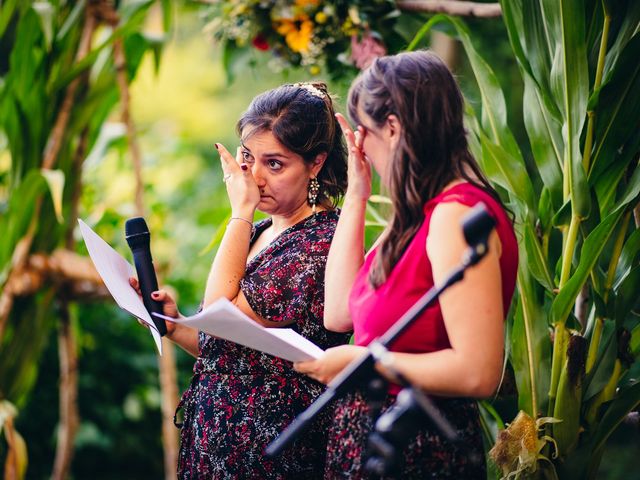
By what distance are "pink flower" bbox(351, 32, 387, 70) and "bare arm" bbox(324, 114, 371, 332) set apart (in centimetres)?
98

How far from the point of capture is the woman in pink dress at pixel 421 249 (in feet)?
3.37

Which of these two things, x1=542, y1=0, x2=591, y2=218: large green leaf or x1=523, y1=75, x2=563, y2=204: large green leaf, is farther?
x1=523, y1=75, x2=563, y2=204: large green leaf

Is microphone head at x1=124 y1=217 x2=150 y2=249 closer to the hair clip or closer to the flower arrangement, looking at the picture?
the hair clip

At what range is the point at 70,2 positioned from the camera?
2.77 meters

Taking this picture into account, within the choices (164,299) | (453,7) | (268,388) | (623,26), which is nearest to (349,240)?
(268,388)

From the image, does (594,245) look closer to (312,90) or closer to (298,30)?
(312,90)

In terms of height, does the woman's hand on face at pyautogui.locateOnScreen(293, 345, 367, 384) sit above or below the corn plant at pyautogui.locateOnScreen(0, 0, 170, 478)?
above

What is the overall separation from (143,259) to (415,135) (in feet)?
2.01

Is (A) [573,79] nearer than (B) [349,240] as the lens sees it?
No

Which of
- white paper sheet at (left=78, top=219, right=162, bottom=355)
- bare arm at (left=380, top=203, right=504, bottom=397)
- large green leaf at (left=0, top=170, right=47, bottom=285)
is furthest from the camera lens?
large green leaf at (left=0, top=170, right=47, bottom=285)

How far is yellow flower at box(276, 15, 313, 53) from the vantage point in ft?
7.27

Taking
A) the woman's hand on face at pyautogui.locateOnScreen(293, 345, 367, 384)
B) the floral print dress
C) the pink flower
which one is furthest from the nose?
the pink flower

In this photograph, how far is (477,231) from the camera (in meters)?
0.87

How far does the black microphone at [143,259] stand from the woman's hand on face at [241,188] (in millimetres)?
170
